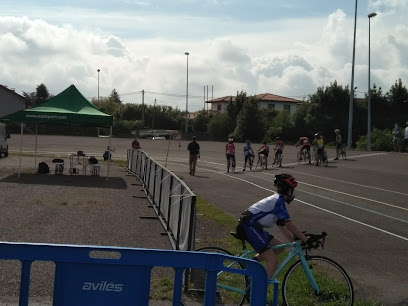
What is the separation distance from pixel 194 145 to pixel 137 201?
11.2 metres

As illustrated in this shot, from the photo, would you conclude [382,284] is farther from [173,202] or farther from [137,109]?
[137,109]

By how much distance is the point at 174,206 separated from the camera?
1045 centimetres

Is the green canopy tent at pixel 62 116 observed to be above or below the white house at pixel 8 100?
below

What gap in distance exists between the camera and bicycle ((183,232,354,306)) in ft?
21.2

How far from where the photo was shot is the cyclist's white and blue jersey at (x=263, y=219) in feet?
20.9

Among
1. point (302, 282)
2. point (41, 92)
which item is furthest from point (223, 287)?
point (41, 92)

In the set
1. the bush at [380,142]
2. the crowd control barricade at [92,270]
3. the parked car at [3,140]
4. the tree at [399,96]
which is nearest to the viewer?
the crowd control barricade at [92,270]

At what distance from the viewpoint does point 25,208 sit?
14211 millimetres

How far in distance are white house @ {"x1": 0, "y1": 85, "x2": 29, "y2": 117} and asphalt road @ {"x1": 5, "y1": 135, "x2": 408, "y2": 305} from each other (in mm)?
63491

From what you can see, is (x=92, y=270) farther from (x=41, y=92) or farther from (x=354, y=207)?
(x=41, y=92)

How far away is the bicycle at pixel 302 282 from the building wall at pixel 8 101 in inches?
3437

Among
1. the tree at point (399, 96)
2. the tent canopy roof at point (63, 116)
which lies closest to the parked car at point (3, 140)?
the tent canopy roof at point (63, 116)

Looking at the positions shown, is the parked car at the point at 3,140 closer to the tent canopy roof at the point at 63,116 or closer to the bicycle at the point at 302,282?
the tent canopy roof at the point at 63,116

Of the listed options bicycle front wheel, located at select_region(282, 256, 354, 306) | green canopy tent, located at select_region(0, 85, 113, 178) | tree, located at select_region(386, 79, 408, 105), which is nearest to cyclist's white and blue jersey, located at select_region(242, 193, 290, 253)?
bicycle front wheel, located at select_region(282, 256, 354, 306)
